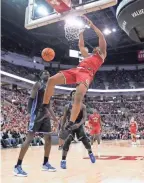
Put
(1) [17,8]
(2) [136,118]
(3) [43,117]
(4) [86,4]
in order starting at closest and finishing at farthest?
(3) [43,117] < (4) [86,4] < (1) [17,8] < (2) [136,118]

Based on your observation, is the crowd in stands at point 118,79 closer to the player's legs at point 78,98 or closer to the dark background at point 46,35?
the dark background at point 46,35

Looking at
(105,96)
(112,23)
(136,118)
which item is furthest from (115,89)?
(112,23)

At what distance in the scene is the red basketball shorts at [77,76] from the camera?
3.62 m


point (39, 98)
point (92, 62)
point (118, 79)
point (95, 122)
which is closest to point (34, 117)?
point (39, 98)

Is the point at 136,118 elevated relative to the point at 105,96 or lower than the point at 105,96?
lower

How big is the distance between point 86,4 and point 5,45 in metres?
23.9

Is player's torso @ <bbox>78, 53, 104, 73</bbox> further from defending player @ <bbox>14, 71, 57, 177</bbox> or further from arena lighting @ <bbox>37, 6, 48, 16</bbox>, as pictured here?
arena lighting @ <bbox>37, 6, 48, 16</bbox>

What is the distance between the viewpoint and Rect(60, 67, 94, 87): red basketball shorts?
3.62 meters

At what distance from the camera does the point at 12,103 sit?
25922mm

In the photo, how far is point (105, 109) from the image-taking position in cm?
3500

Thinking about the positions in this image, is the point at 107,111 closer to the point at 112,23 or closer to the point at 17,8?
the point at 112,23

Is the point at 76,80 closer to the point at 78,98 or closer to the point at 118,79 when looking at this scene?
the point at 78,98

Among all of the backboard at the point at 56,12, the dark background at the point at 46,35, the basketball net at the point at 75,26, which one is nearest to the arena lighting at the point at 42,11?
the backboard at the point at 56,12

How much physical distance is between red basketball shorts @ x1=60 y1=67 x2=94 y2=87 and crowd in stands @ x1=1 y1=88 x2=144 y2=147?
17.0 metres
